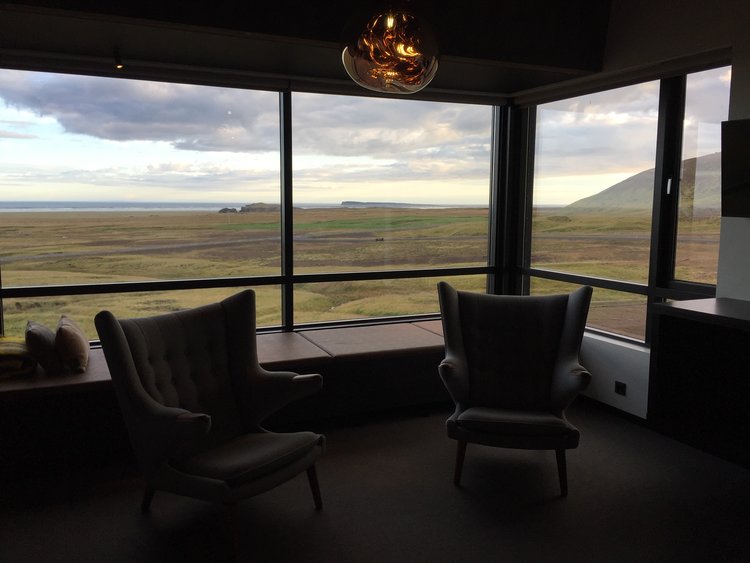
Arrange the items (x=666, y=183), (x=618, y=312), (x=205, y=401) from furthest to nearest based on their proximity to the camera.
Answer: (x=618, y=312) → (x=666, y=183) → (x=205, y=401)

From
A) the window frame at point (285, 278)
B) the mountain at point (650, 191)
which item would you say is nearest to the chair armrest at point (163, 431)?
the window frame at point (285, 278)

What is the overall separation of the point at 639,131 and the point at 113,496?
3.83 meters

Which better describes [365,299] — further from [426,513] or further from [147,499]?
[147,499]

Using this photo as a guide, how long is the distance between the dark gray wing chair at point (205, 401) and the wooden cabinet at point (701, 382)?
1.89 metres

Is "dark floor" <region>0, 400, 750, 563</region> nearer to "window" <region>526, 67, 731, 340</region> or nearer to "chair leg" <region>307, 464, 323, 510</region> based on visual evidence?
"chair leg" <region>307, 464, 323, 510</region>

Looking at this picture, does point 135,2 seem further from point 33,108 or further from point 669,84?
point 669,84

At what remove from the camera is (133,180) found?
4.00m

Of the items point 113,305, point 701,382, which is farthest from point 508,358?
point 113,305

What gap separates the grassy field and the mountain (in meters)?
0.10

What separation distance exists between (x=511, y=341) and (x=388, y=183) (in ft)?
6.05

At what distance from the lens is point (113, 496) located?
2961mm

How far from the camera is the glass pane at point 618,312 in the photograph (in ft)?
13.3

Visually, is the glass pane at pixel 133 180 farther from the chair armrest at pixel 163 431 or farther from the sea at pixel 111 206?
the chair armrest at pixel 163 431

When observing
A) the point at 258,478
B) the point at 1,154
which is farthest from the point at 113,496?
the point at 1,154
